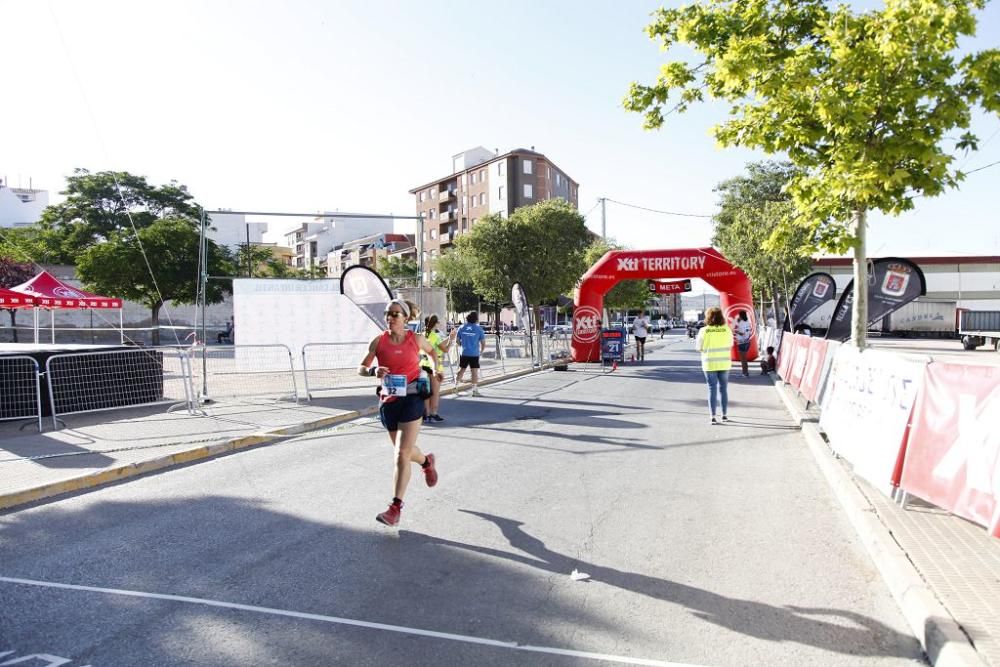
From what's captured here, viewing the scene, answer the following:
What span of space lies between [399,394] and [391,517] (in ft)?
3.01

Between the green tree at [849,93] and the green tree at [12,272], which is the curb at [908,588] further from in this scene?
the green tree at [12,272]

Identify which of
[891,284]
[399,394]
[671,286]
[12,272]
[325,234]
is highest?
[325,234]

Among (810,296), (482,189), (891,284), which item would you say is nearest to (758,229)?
(810,296)

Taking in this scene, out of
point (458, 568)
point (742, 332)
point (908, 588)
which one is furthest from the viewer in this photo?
point (742, 332)

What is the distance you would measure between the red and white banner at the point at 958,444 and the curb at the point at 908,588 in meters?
0.47

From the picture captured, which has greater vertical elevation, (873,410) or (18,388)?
(873,410)

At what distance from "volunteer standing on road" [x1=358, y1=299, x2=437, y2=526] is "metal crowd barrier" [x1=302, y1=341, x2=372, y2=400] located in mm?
9410

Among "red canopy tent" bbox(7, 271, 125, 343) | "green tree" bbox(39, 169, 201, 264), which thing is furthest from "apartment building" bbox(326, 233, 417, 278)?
"red canopy tent" bbox(7, 271, 125, 343)

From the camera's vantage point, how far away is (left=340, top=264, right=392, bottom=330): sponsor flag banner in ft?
46.3

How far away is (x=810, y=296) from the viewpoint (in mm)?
21984

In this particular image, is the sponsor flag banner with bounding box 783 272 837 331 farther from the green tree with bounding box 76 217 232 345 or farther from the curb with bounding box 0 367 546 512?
the green tree with bounding box 76 217 232 345

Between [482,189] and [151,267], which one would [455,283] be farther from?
[151,267]

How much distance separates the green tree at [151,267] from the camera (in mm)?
37438

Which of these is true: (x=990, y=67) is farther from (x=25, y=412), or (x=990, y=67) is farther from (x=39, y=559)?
(x=25, y=412)
